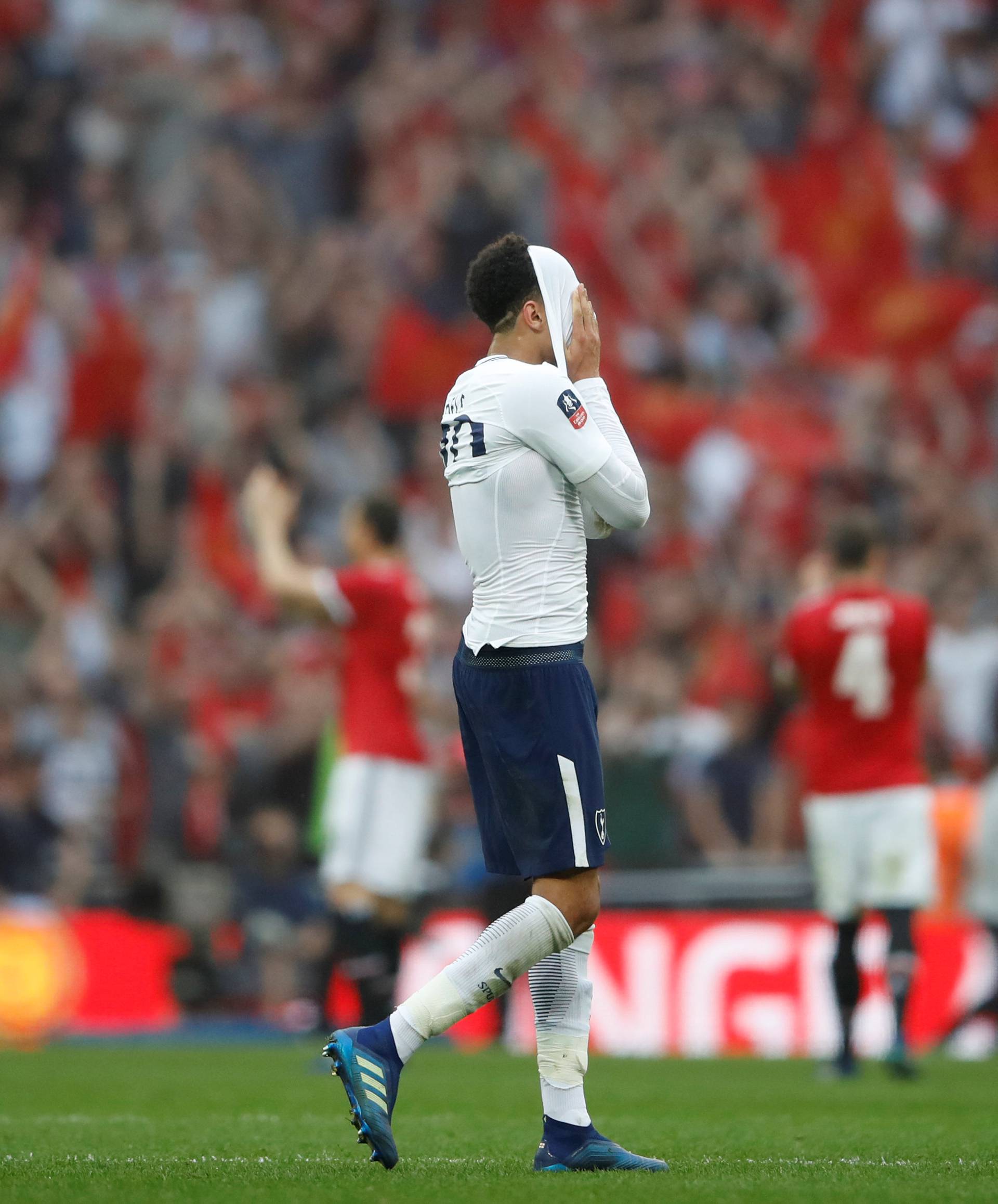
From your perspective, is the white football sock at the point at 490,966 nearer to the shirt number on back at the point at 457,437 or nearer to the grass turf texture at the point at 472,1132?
the grass turf texture at the point at 472,1132

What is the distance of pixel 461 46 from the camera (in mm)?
18609

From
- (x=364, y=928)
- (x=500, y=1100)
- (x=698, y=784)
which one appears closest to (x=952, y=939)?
(x=698, y=784)

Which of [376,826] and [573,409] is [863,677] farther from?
[573,409]

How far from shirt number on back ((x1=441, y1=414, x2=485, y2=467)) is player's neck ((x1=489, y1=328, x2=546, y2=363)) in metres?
0.20

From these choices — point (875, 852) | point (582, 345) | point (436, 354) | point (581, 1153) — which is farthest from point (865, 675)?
point (436, 354)

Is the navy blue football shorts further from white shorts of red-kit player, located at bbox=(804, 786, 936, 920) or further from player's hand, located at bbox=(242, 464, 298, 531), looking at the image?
white shorts of red-kit player, located at bbox=(804, 786, 936, 920)

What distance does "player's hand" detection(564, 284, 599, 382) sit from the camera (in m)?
5.32

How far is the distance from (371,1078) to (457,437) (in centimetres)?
162

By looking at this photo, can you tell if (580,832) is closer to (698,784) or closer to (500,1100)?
(500,1100)

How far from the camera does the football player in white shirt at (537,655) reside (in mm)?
5090

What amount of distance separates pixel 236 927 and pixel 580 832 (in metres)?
7.96

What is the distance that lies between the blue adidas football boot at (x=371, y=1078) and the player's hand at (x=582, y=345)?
67.7 inches

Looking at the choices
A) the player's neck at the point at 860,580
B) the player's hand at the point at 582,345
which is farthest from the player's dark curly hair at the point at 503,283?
the player's neck at the point at 860,580

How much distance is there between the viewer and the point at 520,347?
17.6 feet
